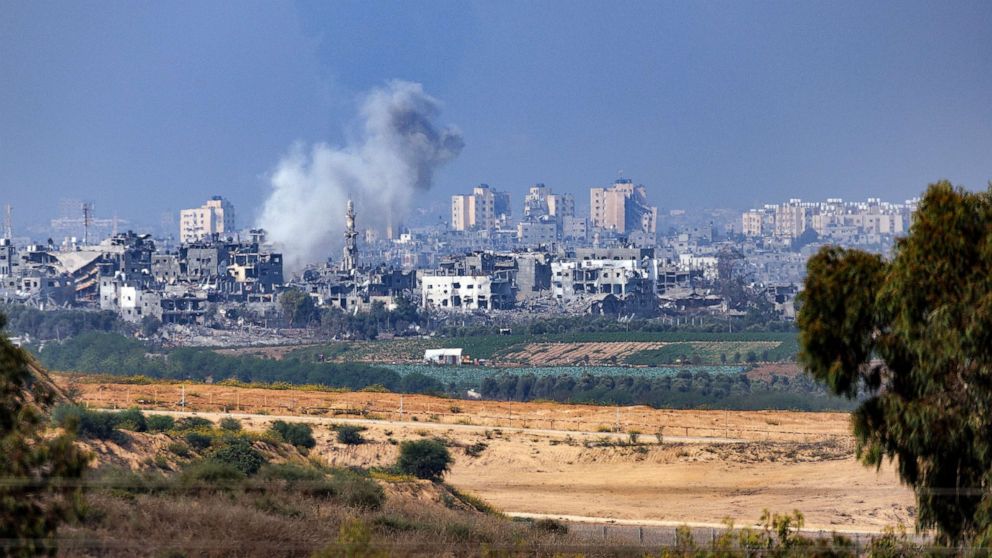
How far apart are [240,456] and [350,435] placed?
27.1 ft

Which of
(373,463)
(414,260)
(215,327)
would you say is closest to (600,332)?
(215,327)

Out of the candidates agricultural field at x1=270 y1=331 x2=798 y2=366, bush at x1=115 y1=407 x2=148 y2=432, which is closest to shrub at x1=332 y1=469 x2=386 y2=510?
bush at x1=115 y1=407 x2=148 y2=432

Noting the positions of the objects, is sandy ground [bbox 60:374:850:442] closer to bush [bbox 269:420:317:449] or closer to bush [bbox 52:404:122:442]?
bush [bbox 269:420:317:449]

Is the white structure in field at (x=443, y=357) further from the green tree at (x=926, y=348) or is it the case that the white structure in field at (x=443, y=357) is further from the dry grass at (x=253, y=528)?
the green tree at (x=926, y=348)

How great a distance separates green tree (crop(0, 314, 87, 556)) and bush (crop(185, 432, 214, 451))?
12921mm

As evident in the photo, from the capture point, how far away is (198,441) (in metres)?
25.7

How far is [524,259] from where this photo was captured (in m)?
126

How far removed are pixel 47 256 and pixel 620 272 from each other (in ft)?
138

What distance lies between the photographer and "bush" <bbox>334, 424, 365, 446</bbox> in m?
30.9

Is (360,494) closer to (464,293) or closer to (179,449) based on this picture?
(179,449)

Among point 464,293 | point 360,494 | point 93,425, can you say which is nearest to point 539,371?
point 464,293

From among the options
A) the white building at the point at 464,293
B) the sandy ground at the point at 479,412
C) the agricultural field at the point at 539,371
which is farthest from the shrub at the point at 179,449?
the white building at the point at 464,293

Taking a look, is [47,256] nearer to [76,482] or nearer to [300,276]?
[300,276]

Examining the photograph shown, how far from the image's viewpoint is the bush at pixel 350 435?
30875 mm
